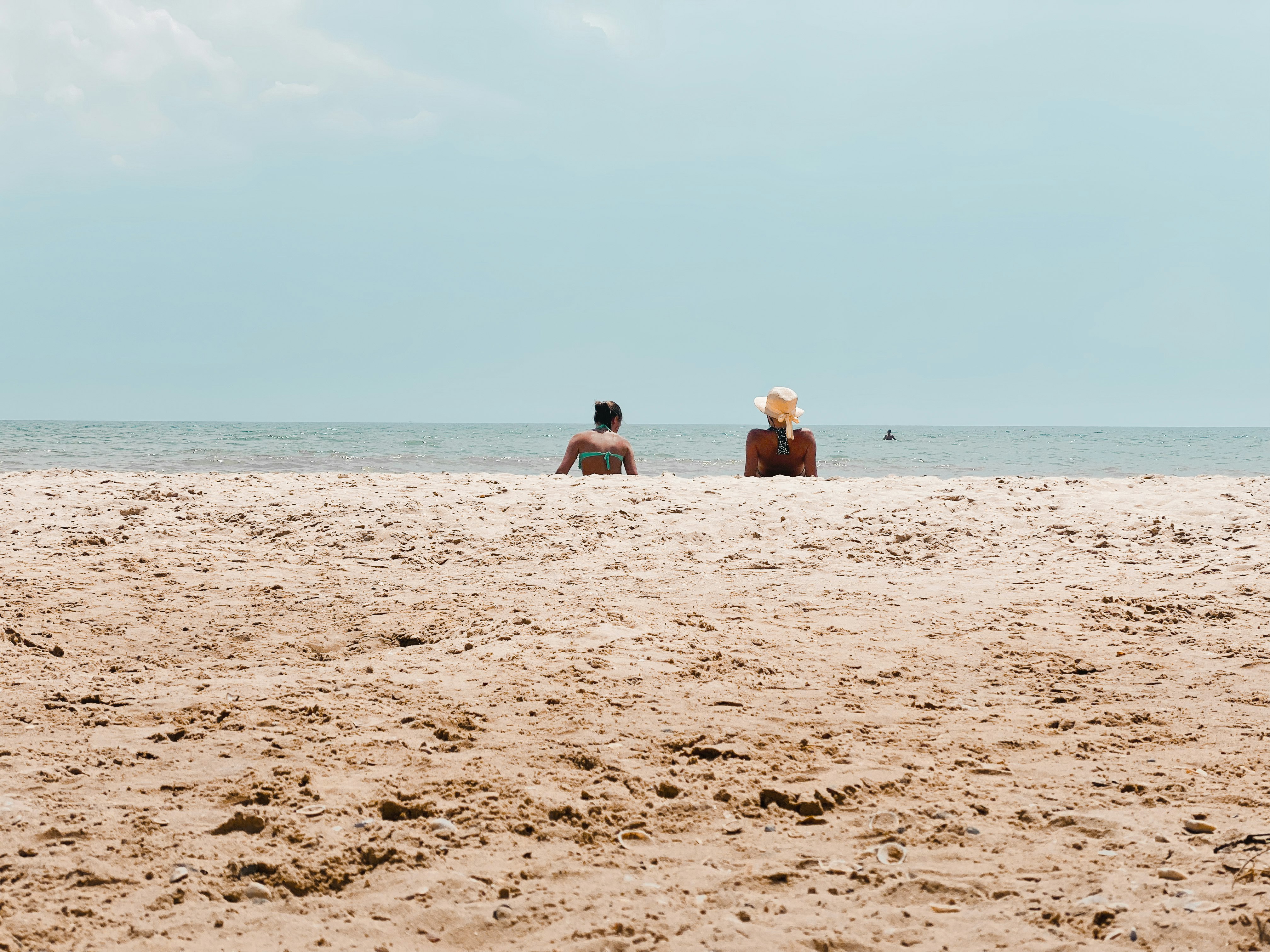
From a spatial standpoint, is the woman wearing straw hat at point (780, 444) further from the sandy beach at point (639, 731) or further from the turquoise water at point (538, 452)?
the turquoise water at point (538, 452)

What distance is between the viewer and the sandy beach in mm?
1968

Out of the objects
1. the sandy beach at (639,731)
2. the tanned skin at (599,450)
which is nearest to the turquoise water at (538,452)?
the tanned skin at (599,450)

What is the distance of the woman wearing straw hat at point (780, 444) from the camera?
8.11 metres

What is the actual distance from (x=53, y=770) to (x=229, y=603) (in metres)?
2.08

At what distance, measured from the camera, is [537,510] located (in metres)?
6.33

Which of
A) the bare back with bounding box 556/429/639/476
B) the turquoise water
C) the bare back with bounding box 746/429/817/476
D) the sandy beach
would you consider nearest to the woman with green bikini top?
the bare back with bounding box 556/429/639/476

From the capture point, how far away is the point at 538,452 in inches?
1256

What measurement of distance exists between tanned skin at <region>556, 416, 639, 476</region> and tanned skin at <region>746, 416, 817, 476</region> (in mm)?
1136

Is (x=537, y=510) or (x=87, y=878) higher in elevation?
(x=537, y=510)

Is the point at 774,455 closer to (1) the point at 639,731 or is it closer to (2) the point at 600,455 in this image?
(2) the point at 600,455

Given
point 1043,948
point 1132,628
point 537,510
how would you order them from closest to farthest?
point 1043,948 < point 1132,628 < point 537,510

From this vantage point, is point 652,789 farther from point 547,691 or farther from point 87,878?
point 87,878

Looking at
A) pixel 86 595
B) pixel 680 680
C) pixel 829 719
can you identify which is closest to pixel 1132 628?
pixel 829 719

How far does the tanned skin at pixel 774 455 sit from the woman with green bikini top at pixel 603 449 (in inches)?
44.9
